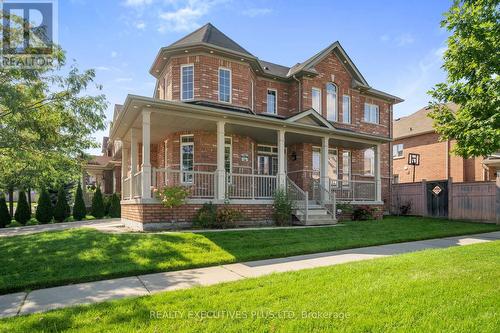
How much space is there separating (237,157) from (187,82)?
3943 millimetres

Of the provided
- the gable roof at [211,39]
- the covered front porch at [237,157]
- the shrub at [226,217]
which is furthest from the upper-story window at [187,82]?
the shrub at [226,217]

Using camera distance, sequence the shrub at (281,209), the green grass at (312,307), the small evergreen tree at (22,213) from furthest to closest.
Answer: the small evergreen tree at (22,213)
the shrub at (281,209)
the green grass at (312,307)

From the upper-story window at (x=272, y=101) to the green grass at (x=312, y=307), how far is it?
1281cm

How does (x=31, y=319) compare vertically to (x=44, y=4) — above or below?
below

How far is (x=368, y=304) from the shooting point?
13.8 ft

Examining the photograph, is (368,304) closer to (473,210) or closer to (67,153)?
(67,153)

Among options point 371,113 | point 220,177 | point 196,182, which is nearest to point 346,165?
point 371,113

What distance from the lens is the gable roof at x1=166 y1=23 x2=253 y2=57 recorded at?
15281 millimetres

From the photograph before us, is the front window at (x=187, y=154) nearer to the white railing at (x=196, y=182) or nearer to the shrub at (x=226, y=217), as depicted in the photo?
the white railing at (x=196, y=182)

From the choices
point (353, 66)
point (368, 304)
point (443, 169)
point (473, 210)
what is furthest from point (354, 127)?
point (368, 304)

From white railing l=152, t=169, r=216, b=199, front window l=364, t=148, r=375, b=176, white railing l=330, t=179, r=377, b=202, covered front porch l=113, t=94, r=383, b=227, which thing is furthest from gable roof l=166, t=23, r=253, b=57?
front window l=364, t=148, r=375, b=176

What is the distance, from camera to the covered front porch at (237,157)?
38.2 feet

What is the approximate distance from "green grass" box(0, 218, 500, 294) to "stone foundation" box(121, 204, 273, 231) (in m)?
1.33

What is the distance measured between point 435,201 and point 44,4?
19001 mm
